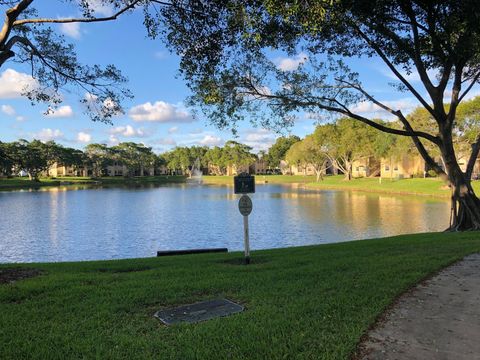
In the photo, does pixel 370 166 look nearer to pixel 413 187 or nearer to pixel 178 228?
pixel 413 187

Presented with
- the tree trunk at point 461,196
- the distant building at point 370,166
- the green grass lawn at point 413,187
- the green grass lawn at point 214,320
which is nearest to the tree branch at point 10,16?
the green grass lawn at point 214,320

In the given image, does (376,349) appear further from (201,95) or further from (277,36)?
(201,95)

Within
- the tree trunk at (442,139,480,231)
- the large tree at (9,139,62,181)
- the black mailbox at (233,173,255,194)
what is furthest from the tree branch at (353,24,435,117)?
the large tree at (9,139,62,181)

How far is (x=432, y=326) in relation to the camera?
4.32 meters

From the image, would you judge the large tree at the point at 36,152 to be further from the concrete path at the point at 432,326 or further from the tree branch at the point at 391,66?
the concrete path at the point at 432,326

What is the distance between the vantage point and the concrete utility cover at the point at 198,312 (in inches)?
181

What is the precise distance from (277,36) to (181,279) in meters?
6.39

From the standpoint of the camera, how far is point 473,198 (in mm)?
13641

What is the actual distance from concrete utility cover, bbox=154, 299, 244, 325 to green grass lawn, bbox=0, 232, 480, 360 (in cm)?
16

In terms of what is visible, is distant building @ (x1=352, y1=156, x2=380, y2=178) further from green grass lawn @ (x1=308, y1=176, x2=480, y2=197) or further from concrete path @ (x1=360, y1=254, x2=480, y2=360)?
concrete path @ (x1=360, y1=254, x2=480, y2=360)

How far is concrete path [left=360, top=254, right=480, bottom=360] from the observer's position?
3.69 m

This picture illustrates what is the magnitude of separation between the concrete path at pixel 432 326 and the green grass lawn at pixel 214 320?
185 millimetres

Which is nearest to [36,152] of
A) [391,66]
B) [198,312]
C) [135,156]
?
[135,156]

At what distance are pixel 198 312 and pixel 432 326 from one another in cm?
262
